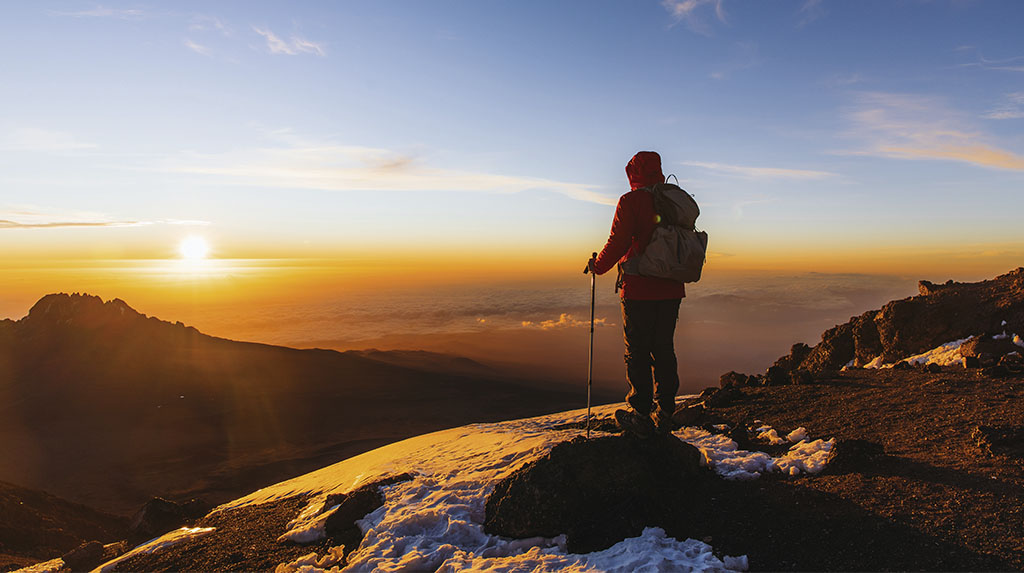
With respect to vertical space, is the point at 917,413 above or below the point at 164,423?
above

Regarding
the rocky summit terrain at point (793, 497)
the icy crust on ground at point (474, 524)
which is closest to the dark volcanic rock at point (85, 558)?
the rocky summit terrain at point (793, 497)

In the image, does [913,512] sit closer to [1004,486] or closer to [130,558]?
[1004,486]

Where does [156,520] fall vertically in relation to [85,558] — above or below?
below

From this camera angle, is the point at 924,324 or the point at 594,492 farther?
the point at 924,324

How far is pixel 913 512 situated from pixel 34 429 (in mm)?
41972

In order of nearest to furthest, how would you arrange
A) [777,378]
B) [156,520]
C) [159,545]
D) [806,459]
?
[806,459], [159,545], [156,520], [777,378]

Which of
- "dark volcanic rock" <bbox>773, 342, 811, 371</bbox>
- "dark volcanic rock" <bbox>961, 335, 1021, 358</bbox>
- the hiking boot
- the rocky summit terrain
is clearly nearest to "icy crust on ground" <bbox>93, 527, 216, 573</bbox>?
the rocky summit terrain

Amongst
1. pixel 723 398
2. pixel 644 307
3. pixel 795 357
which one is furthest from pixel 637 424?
pixel 795 357

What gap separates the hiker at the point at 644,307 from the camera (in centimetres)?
521

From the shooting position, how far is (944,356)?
1090 centimetres

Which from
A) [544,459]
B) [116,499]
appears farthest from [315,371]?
[544,459]

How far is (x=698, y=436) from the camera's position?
7734mm

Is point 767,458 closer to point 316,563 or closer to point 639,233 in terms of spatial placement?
point 639,233

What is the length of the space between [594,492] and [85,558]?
774cm
